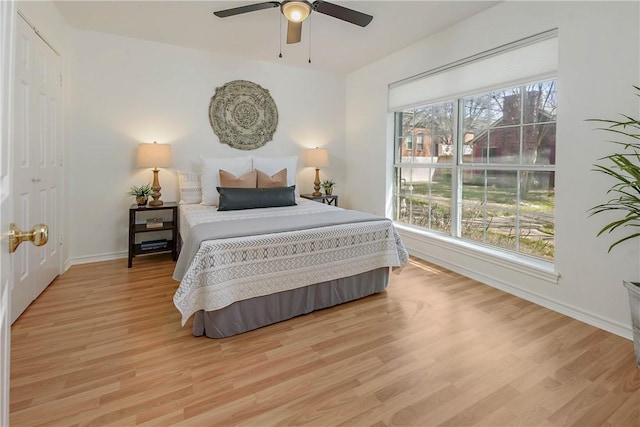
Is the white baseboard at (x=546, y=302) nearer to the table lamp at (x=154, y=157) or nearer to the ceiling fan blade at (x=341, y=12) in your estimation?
the ceiling fan blade at (x=341, y=12)

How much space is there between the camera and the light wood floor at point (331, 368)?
1.46 metres

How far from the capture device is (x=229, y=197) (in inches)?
128

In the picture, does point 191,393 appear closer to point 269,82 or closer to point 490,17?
point 490,17

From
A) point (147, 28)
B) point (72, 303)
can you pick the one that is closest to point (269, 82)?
point (147, 28)

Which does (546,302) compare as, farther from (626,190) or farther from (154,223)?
(154,223)

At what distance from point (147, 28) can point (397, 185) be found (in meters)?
3.33

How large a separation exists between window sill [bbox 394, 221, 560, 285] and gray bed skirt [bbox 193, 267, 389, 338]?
3.21ft

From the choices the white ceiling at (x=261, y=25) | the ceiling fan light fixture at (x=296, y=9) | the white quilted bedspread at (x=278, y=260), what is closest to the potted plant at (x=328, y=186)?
the white ceiling at (x=261, y=25)

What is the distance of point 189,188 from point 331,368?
2721mm

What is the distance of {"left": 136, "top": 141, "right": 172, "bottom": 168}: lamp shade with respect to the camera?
11.5 feet

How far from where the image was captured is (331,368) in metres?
1.79

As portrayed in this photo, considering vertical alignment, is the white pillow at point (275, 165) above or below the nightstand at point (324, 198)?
above

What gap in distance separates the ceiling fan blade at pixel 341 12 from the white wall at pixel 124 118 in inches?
80.2

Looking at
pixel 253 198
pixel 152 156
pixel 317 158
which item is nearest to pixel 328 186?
pixel 317 158
